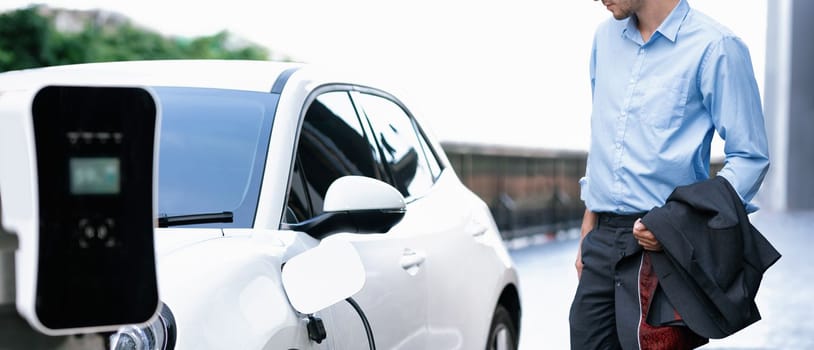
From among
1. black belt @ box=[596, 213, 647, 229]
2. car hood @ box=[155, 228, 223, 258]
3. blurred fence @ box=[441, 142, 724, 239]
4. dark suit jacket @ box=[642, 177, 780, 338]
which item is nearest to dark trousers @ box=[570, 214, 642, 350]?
black belt @ box=[596, 213, 647, 229]

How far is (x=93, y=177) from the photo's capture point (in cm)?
151

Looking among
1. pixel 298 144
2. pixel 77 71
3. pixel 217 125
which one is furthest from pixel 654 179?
pixel 77 71

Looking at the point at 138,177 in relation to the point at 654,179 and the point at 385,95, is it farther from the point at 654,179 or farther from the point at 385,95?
the point at 385,95

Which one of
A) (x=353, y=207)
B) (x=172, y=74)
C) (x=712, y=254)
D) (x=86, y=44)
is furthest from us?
(x=86, y=44)

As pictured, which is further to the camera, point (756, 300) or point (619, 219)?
point (756, 300)

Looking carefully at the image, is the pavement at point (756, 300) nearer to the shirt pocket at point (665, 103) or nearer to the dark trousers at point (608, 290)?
the dark trousers at point (608, 290)

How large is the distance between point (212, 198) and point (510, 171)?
1571 centimetres

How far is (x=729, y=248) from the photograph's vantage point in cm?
344

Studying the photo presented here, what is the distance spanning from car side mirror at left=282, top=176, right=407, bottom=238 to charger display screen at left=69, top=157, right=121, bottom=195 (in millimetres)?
2098

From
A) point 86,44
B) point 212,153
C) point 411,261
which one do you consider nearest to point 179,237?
point 212,153

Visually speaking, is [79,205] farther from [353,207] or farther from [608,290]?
[608,290]

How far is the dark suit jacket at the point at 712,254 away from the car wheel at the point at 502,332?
5.48ft

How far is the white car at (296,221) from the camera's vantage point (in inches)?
121

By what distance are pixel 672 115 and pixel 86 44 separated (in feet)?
199
